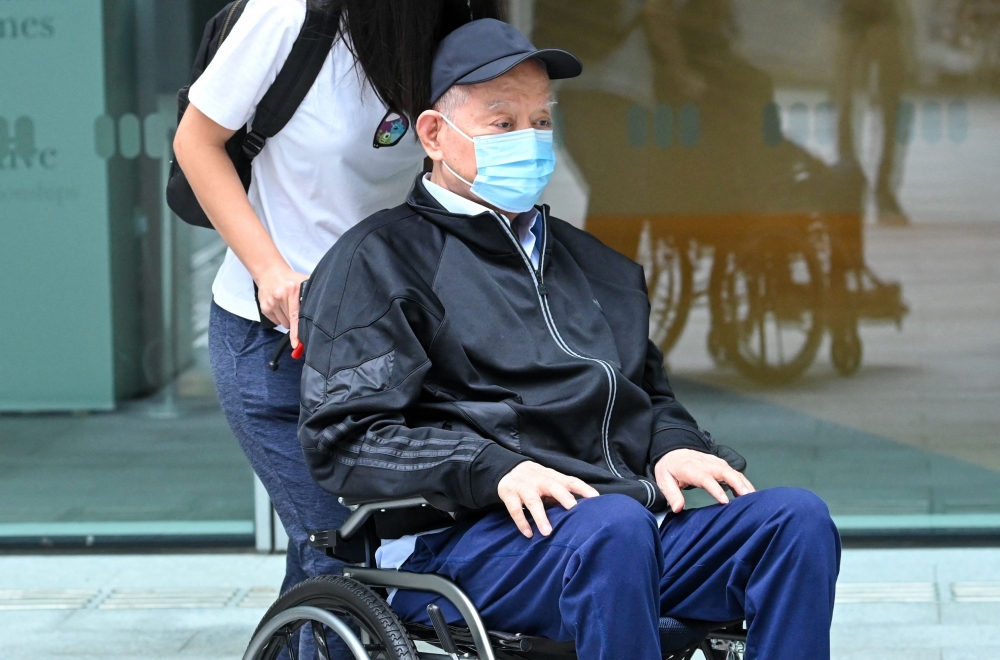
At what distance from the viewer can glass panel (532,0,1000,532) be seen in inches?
169

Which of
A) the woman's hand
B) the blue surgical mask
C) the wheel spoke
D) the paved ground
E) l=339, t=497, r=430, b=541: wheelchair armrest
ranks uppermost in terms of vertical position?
the blue surgical mask

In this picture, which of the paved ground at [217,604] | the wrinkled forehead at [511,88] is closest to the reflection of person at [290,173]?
the wrinkled forehead at [511,88]

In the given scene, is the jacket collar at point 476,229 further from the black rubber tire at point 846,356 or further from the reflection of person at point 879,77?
the black rubber tire at point 846,356

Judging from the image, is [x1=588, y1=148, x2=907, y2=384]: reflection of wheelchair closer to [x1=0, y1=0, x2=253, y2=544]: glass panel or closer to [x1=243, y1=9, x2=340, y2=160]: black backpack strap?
[x1=0, y1=0, x2=253, y2=544]: glass panel

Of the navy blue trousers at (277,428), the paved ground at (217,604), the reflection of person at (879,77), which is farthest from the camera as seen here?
the reflection of person at (879,77)

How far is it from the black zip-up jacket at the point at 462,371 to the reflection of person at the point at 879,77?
88.6 inches

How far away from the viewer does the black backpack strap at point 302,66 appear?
230 cm

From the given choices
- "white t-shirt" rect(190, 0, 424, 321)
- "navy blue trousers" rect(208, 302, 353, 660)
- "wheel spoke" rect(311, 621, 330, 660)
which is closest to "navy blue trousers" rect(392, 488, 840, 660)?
"wheel spoke" rect(311, 621, 330, 660)

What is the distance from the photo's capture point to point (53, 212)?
4.38m

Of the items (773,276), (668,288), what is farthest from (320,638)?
(773,276)

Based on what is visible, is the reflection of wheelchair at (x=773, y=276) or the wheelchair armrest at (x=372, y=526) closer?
the wheelchair armrest at (x=372, y=526)

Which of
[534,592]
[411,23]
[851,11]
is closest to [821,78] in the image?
[851,11]

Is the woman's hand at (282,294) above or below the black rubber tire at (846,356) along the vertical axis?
above

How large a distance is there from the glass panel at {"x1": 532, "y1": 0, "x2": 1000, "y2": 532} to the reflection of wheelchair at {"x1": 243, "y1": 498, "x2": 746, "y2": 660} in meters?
2.27
